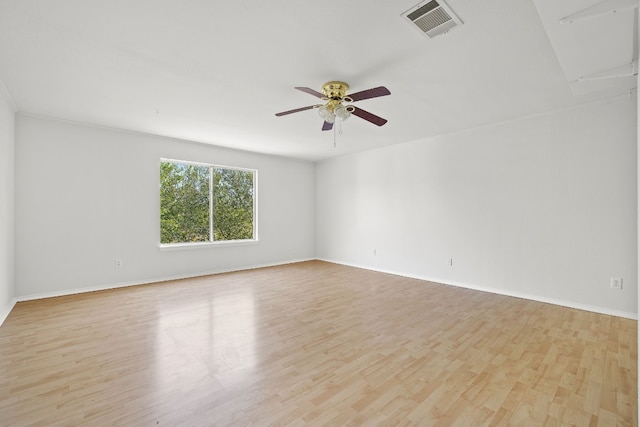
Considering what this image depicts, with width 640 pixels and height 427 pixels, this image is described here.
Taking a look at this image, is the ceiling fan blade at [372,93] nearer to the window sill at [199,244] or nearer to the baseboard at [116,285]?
the window sill at [199,244]

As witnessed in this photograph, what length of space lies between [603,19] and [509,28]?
487 mm

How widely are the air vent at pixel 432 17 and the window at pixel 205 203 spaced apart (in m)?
4.47

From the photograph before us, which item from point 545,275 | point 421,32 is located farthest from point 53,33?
point 545,275

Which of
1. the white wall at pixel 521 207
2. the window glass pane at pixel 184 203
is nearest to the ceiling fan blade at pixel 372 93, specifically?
the white wall at pixel 521 207

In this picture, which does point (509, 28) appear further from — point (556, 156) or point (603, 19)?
point (556, 156)

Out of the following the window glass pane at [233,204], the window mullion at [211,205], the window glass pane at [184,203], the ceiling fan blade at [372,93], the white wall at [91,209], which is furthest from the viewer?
the window glass pane at [233,204]

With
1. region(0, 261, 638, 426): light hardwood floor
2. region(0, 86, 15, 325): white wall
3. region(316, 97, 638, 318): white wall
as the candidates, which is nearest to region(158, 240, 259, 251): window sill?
region(0, 261, 638, 426): light hardwood floor

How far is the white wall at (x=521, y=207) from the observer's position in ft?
10.6

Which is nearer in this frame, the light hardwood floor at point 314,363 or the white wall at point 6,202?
the light hardwood floor at point 314,363

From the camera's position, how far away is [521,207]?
390 cm

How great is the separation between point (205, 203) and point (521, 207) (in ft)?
16.9

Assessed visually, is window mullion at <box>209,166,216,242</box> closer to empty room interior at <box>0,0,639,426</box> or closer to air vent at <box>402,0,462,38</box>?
empty room interior at <box>0,0,639,426</box>

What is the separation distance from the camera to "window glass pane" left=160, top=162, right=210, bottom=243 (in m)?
5.00

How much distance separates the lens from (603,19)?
1.74 metres
